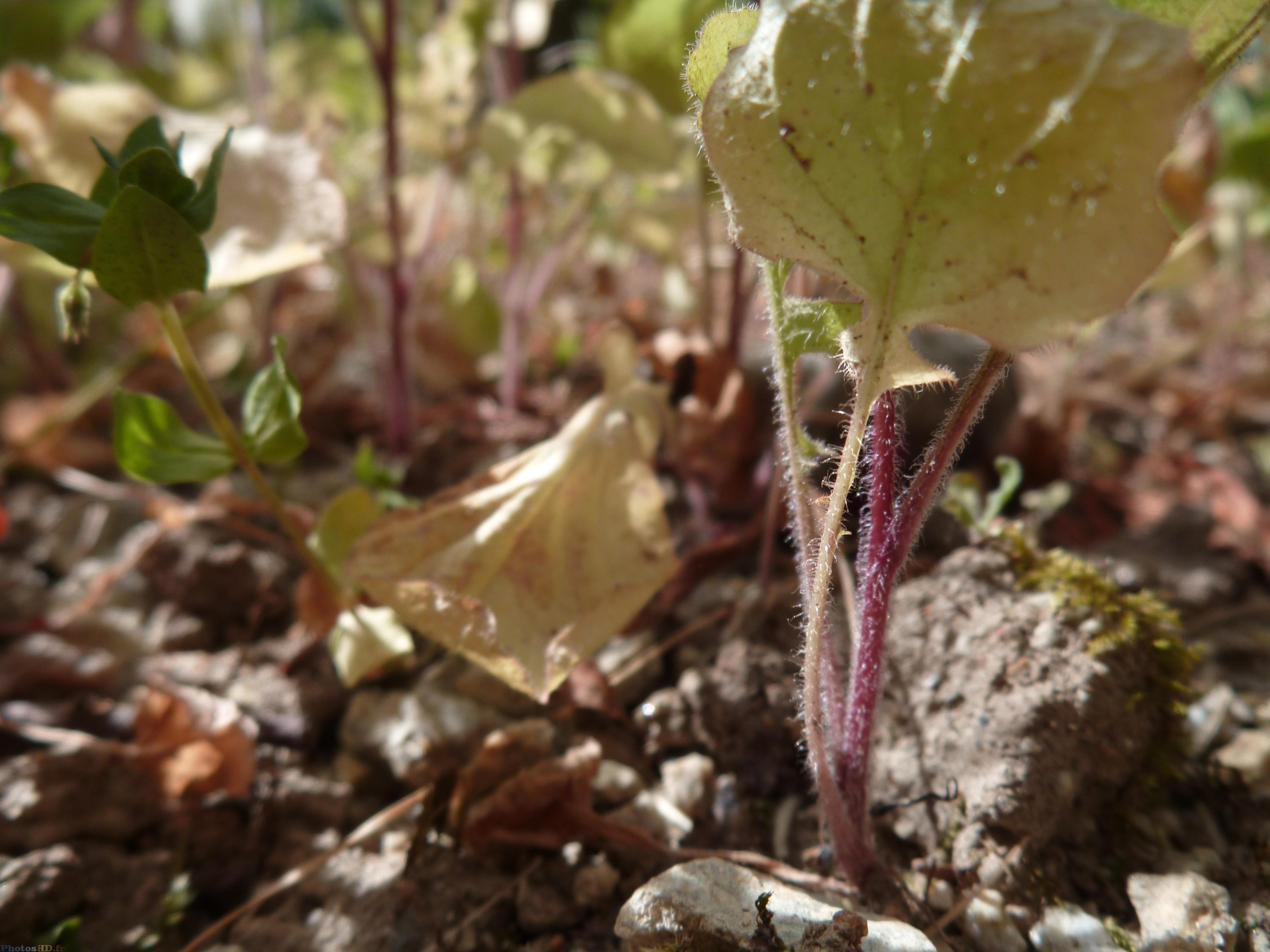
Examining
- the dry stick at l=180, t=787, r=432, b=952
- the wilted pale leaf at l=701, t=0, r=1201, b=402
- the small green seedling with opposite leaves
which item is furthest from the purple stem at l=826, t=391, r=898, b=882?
the small green seedling with opposite leaves

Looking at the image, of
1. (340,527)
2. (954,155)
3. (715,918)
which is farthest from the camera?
(340,527)

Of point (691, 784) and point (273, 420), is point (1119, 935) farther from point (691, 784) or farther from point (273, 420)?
point (273, 420)

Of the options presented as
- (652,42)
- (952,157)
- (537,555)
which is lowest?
(537,555)

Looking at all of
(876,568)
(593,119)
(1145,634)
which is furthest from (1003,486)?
(593,119)

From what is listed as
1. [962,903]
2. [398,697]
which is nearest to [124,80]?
[398,697]

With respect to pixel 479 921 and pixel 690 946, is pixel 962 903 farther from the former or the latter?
pixel 479 921

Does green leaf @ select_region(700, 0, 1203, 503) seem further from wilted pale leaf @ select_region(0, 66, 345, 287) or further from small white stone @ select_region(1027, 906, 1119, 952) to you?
wilted pale leaf @ select_region(0, 66, 345, 287)

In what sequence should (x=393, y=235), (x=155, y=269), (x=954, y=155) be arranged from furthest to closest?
1. (x=393, y=235)
2. (x=155, y=269)
3. (x=954, y=155)

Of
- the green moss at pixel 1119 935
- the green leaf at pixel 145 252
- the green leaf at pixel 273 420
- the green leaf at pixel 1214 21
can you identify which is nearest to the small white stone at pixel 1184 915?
the green moss at pixel 1119 935
